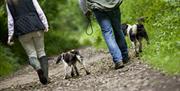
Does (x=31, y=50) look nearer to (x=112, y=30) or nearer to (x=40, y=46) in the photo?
(x=40, y=46)

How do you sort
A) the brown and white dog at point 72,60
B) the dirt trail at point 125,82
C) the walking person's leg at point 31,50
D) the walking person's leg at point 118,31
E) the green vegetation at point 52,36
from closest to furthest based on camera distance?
the dirt trail at point 125,82
the walking person's leg at point 31,50
the walking person's leg at point 118,31
the brown and white dog at point 72,60
the green vegetation at point 52,36

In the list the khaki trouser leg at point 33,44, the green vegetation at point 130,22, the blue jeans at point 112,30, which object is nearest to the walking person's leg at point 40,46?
the khaki trouser leg at point 33,44

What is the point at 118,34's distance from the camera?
40.0 ft

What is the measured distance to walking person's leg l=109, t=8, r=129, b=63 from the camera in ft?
39.2

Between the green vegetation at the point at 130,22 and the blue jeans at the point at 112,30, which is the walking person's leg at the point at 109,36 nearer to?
the blue jeans at the point at 112,30

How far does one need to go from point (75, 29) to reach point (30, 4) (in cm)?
3041

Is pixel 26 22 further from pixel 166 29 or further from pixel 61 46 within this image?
pixel 61 46

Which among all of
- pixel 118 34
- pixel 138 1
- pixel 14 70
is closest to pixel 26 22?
pixel 118 34

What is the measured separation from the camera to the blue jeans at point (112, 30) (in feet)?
37.9

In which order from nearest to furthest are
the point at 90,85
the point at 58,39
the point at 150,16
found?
the point at 90,85 < the point at 150,16 < the point at 58,39

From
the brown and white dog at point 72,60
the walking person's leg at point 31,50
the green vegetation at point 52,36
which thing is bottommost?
the green vegetation at point 52,36

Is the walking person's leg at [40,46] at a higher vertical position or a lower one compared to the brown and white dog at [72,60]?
higher

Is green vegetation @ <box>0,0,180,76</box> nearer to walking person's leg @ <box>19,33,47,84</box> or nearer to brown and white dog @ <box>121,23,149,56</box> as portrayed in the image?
brown and white dog @ <box>121,23,149,56</box>

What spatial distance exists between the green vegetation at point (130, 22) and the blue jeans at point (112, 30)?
585mm
